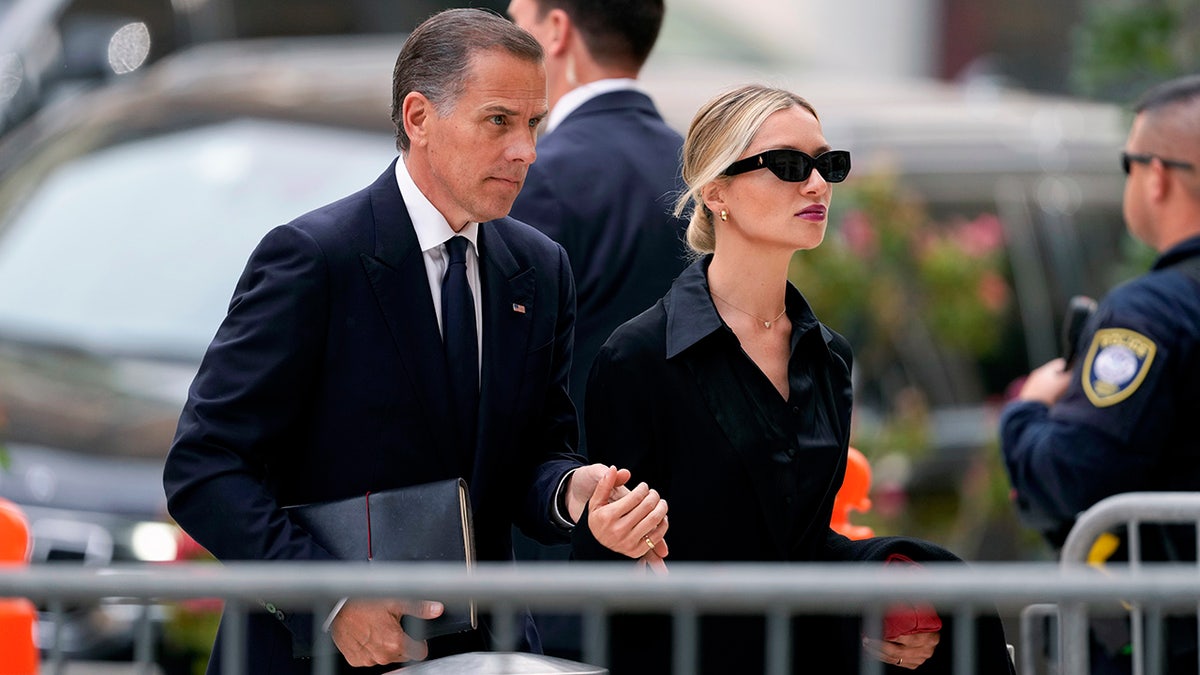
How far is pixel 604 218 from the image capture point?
425cm

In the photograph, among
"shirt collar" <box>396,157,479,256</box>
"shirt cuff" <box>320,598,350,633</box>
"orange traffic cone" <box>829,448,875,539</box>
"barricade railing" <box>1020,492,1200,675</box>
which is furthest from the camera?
"orange traffic cone" <box>829,448,875,539</box>

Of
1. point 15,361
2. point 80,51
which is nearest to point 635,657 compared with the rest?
point 15,361

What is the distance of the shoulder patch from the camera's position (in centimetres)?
437

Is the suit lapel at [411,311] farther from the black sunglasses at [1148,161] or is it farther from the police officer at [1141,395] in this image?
the black sunglasses at [1148,161]

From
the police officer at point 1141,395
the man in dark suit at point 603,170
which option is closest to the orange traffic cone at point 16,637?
the man in dark suit at point 603,170

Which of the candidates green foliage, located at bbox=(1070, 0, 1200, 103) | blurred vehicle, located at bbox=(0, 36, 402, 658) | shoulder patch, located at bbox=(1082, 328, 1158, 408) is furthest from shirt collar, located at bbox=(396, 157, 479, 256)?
green foliage, located at bbox=(1070, 0, 1200, 103)

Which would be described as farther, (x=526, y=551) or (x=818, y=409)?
(x=526, y=551)

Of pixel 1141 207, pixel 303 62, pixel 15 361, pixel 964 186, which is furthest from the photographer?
pixel 303 62

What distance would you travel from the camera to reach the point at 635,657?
324 cm

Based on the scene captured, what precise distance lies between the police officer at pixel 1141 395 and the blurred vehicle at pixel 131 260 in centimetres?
276

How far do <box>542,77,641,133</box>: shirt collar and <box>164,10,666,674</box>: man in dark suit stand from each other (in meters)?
1.10

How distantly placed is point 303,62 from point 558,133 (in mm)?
5005

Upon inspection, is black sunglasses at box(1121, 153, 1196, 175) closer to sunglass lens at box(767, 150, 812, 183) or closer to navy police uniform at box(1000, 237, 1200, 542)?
navy police uniform at box(1000, 237, 1200, 542)

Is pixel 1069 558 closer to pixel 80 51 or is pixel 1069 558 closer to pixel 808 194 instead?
pixel 808 194
